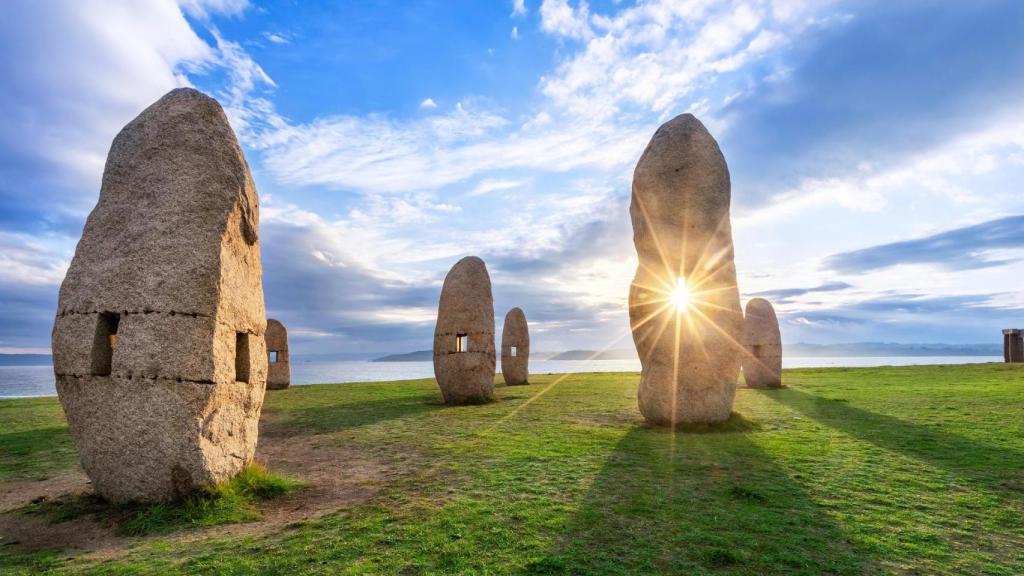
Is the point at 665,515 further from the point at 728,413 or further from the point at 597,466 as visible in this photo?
the point at 728,413

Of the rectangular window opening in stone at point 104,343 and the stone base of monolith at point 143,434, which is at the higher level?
the rectangular window opening in stone at point 104,343

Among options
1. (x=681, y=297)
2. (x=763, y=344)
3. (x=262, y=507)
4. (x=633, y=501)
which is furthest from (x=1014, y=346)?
(x=262, y=507)

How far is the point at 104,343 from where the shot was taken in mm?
6066

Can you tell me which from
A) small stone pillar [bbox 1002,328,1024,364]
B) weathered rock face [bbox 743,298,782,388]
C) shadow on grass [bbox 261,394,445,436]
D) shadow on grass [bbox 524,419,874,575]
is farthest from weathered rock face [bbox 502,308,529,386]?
small stone pillar [bbox 1002,328,1024,364]

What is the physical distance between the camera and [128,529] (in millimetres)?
5246

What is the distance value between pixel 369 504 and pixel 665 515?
10.5ft

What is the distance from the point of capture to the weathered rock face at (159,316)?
5.76 m

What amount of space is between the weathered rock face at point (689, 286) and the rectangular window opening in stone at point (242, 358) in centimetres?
723

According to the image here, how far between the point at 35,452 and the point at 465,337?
9.85 meters

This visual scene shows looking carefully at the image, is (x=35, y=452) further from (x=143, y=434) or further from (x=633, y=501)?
(x=633, y=501)

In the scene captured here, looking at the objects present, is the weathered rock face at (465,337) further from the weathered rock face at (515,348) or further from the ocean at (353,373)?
the ocean at (353,373)

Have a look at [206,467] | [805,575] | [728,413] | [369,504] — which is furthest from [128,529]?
[728,413]

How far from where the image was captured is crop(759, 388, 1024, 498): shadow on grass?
21.8 feet

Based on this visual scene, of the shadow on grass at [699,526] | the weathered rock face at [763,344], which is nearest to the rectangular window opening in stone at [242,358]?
the shadow on grass at [699,526]
